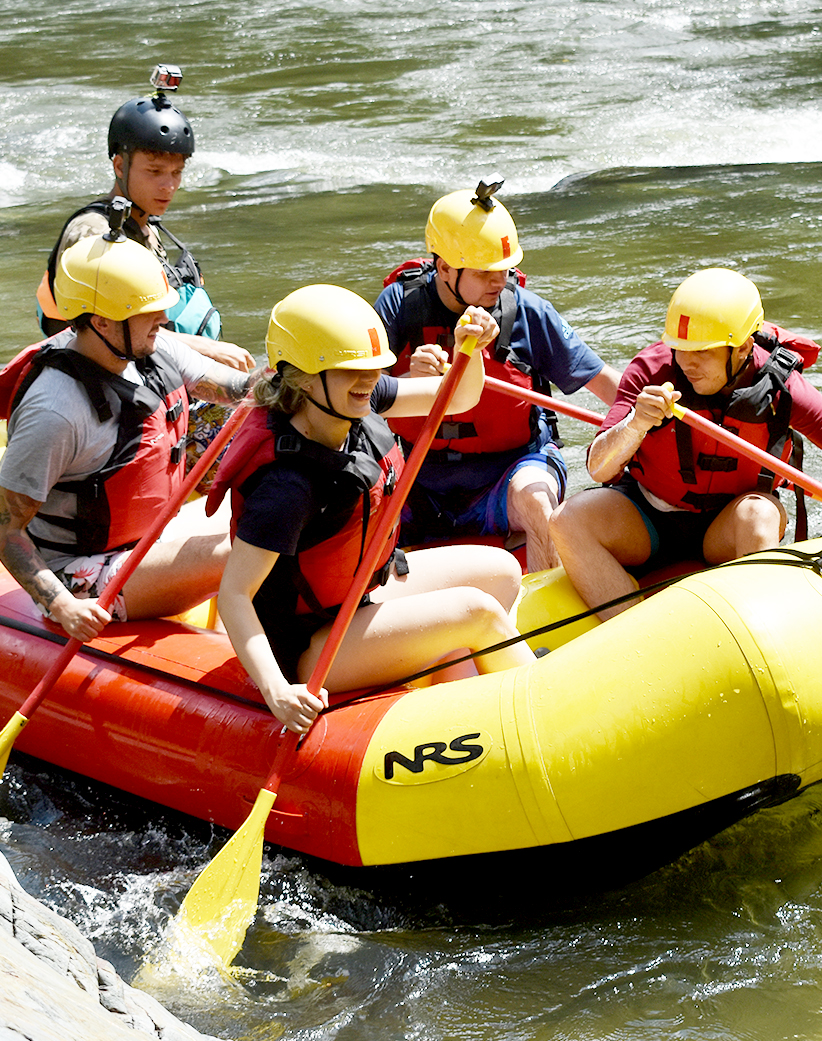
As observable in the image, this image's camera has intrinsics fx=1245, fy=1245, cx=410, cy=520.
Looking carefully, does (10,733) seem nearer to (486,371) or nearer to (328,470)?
(328,470)

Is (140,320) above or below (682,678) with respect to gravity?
above

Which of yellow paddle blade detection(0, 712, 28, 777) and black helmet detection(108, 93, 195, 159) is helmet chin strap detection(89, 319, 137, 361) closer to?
yellow paddle blade detection(0, 712, 28, 777)

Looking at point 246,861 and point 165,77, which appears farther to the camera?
point 165,77

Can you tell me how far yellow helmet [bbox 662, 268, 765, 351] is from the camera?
3.23 metres

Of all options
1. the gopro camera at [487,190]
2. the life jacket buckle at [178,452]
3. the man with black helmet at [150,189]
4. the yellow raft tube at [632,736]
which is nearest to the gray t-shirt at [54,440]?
the life jacket buckle at [178,452]

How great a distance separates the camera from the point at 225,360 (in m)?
3.95

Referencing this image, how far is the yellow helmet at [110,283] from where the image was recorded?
3.16 m

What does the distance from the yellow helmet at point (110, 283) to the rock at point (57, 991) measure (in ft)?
4.62

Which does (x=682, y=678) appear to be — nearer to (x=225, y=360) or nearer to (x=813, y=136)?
(x=225, y=360)

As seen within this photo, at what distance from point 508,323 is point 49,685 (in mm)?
1793

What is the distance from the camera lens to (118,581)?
326 centimetres

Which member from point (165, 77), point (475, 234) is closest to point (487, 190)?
point (475, 234)

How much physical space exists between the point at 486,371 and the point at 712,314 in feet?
3.09

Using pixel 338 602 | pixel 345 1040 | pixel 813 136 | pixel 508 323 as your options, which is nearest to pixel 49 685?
pixel 338 602
